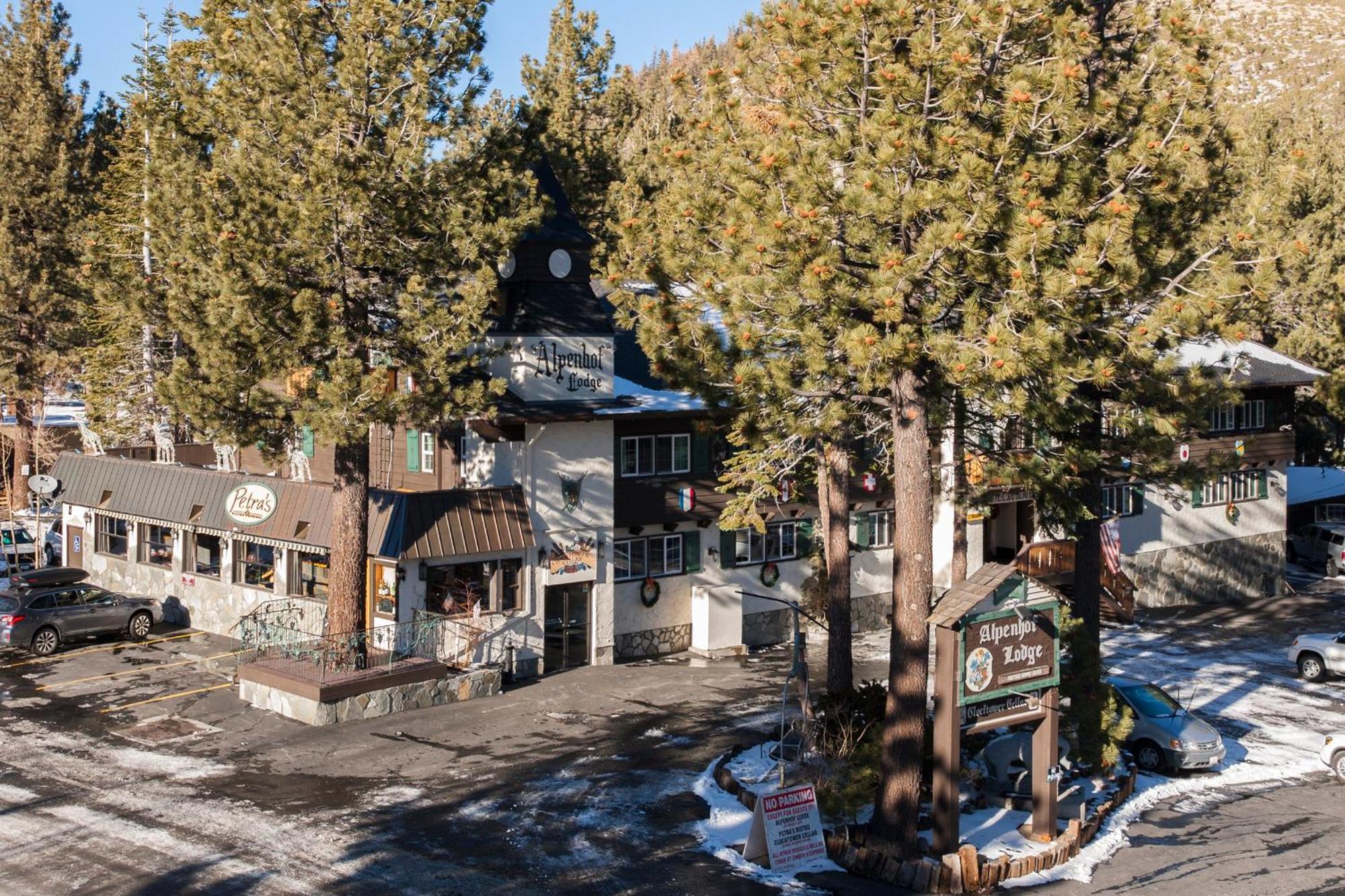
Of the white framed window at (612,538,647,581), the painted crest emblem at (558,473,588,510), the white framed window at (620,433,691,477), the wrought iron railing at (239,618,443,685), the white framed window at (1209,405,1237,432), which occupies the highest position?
the white framed window at (1209,405,1237,432)

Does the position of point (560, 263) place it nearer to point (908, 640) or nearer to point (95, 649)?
point (95, 649)

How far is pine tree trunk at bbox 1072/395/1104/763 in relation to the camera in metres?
21.3

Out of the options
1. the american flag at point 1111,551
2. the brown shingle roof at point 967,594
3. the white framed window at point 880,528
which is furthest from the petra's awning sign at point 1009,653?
the american flag at point 1111,551

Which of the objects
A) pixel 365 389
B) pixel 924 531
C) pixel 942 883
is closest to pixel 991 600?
pixel 924 531

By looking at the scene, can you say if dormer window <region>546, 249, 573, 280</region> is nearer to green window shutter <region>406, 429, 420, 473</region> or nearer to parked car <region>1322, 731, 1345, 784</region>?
green window shutter <region>406, 429, 420, 473</region>

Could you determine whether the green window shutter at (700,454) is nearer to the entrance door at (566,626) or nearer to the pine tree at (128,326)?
the entrance door at (566,626)

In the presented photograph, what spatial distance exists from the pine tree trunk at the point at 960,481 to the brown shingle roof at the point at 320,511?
9.67m

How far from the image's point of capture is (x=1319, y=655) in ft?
100

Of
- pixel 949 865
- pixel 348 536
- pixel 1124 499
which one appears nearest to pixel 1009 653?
pixel 949 865

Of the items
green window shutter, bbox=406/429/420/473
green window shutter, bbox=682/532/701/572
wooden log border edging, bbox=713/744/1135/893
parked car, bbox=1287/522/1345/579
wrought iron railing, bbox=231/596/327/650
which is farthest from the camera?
parked car, bbox=1287/522/1345/579

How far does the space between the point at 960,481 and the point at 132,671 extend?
19.0m

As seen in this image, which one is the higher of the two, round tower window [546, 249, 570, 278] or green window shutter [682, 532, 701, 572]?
round tower window [546, 249, 570, 278]

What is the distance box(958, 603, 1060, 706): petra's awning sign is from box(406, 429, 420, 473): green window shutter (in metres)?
A: 17.6

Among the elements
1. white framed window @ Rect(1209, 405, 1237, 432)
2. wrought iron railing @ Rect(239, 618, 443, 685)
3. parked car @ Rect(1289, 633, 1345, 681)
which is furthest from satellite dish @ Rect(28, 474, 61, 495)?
white framed window @ Rect(1209, 405, 1237, 432)
